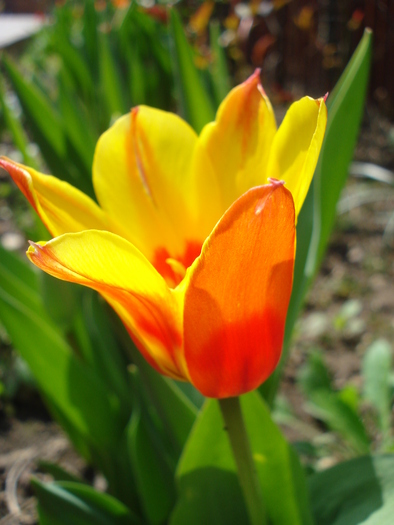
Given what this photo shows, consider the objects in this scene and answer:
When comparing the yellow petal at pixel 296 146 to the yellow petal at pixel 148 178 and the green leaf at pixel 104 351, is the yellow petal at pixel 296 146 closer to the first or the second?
the yellow petal at pixel 148 178

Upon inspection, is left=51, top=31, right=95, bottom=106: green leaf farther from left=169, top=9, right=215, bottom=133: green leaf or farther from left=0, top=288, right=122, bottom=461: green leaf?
left=0, top=288, right=122, bottom=461: green leaf

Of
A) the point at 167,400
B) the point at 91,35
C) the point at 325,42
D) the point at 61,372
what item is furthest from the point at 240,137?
the point at 325,42

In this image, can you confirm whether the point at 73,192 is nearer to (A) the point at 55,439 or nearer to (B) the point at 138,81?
(A) the point at 55,439

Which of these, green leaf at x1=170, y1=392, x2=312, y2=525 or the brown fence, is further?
the brown fence

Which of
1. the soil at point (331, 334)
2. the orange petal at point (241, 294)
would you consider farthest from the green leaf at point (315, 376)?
the orange petal at point (241, 294)

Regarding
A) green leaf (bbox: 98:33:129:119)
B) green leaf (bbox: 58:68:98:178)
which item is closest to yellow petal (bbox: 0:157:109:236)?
green leaf (bbox: 58:68:98:178)

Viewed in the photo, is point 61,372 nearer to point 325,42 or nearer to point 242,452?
point 242,452

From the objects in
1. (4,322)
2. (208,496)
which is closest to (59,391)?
(4,322)
